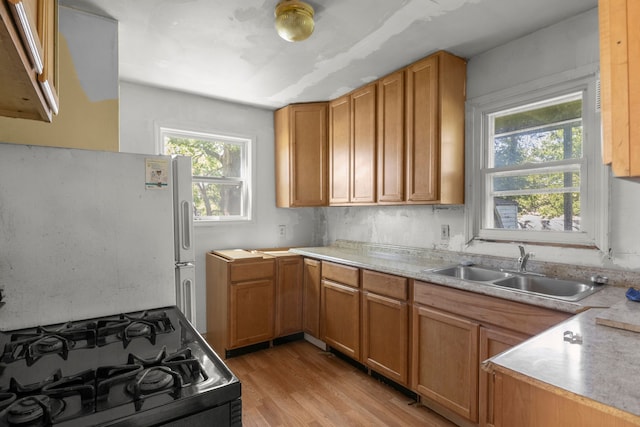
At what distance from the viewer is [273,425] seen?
2.02 meters

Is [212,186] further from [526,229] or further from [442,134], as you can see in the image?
[526,229]

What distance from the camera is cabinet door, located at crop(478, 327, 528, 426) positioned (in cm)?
171

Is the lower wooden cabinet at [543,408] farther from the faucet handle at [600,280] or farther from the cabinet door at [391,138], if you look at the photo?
the cabinet door at [391,138]

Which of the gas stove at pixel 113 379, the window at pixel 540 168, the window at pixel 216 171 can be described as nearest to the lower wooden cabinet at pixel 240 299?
the window at pixel 216 171

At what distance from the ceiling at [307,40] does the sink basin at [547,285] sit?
5.11 feet

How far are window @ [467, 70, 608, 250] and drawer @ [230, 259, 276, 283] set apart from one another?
176 cm

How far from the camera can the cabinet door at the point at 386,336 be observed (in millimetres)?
2252

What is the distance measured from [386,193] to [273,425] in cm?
184

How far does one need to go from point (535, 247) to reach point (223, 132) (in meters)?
2.93

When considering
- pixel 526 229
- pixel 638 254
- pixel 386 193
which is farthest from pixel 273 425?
pixel 638 254

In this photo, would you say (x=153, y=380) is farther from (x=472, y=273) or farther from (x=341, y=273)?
(x=472, y=273)

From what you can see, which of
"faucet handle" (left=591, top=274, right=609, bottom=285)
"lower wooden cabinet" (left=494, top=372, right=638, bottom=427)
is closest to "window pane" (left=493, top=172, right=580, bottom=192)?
"faucet handle" (left=591, top=274, right=609, bottom=285)

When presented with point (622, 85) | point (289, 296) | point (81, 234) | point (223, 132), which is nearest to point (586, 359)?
point (622, 85)

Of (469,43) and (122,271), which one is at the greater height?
(469,43)
